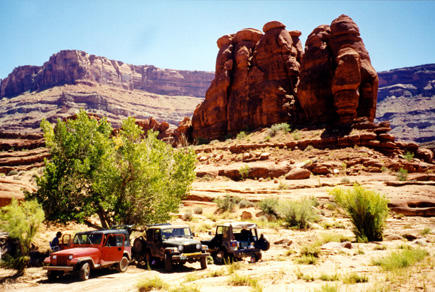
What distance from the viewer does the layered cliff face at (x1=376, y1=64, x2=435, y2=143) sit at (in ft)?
348

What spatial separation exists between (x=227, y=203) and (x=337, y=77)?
24.8m

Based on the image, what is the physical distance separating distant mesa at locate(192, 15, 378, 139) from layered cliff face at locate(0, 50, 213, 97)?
123966mm

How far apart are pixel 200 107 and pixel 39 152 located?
40.7 metres

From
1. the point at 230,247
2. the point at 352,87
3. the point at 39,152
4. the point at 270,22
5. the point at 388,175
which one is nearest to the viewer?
the point at 230,247

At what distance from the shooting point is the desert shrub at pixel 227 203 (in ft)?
71.3

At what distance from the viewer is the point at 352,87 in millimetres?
35344

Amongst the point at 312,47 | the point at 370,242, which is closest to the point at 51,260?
the point at 370,242

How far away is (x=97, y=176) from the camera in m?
12.5

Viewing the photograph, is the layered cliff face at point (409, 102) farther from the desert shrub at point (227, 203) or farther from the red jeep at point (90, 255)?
the red jeep at point (90, 255)

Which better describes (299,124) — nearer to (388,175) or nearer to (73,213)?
(388,175)

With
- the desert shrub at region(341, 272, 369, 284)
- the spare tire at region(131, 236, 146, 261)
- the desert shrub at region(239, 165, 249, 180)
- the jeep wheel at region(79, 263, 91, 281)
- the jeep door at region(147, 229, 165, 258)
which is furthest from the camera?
the desert shrub at region(239, 165, 249, 180)

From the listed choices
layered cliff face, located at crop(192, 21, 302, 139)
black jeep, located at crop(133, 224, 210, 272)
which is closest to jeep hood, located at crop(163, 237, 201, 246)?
black jeep, located at crop(133, 224, 210, 272)

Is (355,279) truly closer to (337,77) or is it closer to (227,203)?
(227,203)

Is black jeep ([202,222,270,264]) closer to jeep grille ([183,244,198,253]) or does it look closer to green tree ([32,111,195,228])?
jeep grille ([183,244,198,253])
